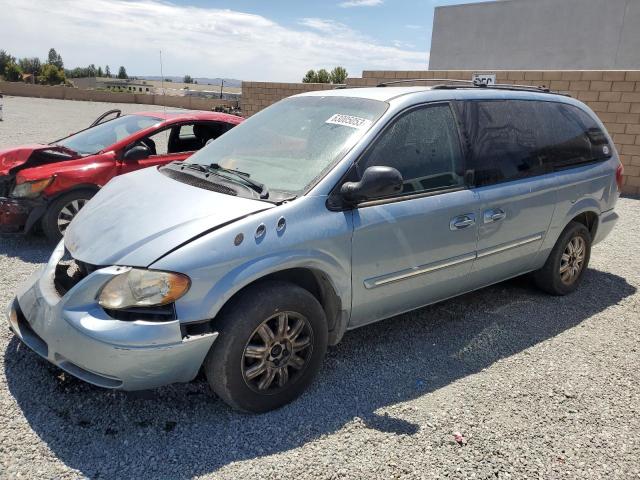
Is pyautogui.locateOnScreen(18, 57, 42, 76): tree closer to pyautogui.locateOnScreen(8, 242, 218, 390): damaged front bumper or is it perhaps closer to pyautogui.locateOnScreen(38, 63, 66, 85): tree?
pyautogui.locateOnScreen(38, 63, 66, 85): tree

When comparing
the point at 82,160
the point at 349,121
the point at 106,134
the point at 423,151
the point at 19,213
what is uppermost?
the point at 349,121

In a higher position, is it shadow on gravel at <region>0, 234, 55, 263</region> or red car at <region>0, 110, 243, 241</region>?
red car at <region>0, 110, 243, 241</region>

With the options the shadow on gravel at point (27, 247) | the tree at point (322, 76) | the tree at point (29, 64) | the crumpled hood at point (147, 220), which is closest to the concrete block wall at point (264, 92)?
the shadow on gravel at point (27, 247)

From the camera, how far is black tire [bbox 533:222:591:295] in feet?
15.3

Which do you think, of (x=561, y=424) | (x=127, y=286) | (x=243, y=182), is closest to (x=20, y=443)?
(x=127, y=286)

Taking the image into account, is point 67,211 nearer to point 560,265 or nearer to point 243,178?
point 243,178

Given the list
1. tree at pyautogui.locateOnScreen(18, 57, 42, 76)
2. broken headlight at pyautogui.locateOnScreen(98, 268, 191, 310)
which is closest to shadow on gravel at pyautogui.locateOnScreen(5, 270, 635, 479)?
broken headlight at pyautogui.locateOnScreen(98, 268, 191, 310)

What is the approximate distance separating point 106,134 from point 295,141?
12.7 ft

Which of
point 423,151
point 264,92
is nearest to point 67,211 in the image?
point 423,151

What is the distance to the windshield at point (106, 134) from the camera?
245 inches

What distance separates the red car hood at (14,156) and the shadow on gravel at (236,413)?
2.98 metres

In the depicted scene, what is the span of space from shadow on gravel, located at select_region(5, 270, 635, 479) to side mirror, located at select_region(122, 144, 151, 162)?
2.92 metres

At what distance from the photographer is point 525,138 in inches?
165

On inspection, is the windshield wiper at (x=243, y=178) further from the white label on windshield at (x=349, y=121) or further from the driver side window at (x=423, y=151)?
the white label on windshield at (x=349, y=121)
